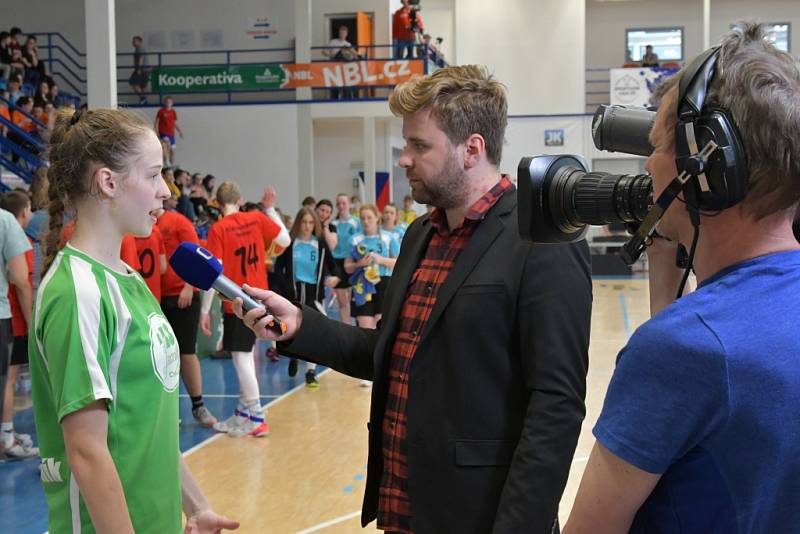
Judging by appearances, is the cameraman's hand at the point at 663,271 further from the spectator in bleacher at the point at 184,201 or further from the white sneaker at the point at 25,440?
the spectator in bleacher at the point at 184,201

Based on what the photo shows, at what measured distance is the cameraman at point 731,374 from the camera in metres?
1.08

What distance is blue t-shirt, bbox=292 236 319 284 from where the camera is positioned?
29.3ft

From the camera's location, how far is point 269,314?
213 cm

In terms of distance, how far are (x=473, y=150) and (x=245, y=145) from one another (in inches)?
721

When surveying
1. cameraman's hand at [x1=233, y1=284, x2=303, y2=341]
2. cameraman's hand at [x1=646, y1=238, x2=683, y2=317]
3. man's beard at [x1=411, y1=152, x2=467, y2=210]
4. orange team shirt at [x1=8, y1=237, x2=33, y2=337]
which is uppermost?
man's beard at [x1=411, y1=152, x2=467, y2=210]

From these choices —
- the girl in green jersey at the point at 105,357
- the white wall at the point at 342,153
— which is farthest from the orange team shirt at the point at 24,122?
the girl in green jersey at the point at 105,357

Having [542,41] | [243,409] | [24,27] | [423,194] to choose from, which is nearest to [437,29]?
[542,41]

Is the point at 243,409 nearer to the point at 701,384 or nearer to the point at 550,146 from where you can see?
the point at 701,384

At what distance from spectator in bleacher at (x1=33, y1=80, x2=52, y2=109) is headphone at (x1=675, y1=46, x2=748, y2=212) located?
15.3 metres

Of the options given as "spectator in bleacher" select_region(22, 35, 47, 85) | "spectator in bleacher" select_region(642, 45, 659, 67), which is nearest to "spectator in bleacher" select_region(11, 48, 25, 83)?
"spectator in bleacher" select_region(22, 35, 47, 85)

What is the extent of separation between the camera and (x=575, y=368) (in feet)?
6.58

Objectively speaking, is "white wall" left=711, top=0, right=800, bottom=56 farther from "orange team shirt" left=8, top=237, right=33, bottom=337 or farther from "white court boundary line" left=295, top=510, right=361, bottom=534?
"white court boundary line" left=295, top=510, right=361, bottom=534

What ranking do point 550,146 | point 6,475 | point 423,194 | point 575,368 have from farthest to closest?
point 550,146 → point 6,475 → point 423,194 → point 575,368

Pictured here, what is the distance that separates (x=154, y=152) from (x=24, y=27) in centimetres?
2286
